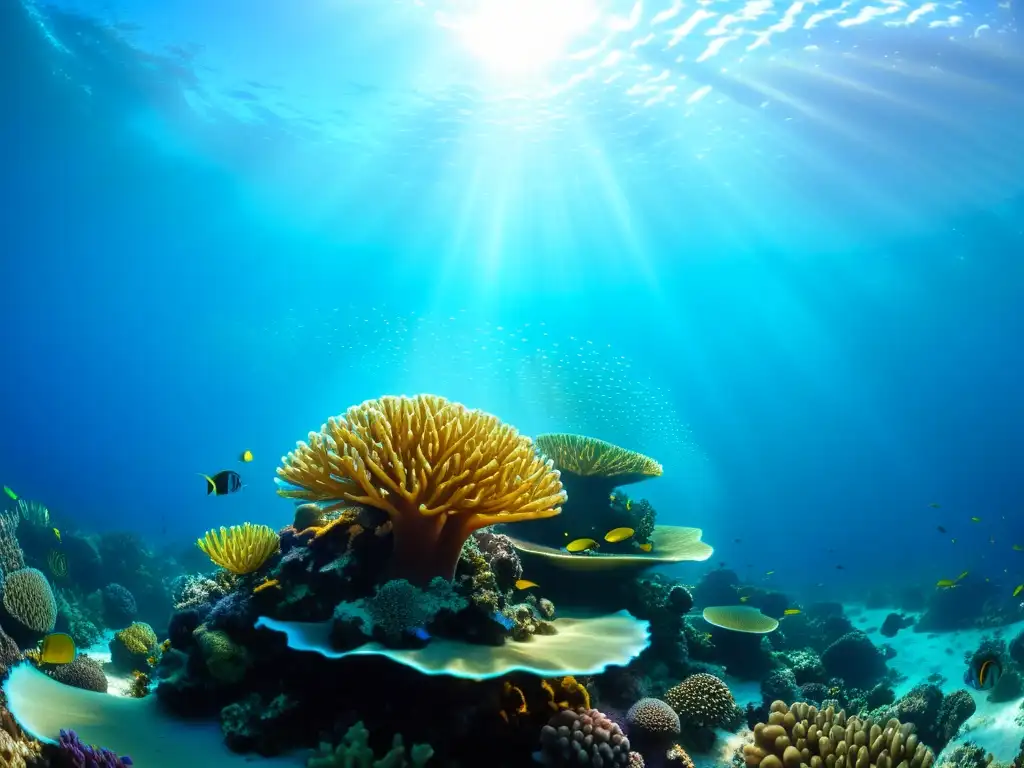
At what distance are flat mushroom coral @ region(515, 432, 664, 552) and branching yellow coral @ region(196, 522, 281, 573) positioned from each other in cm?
339

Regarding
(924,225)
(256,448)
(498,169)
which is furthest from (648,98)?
(256,448)

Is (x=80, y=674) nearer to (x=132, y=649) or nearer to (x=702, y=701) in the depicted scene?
(x=132, y=649)

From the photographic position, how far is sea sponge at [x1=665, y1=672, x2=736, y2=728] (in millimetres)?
5043

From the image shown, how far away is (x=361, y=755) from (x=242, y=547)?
2253mm

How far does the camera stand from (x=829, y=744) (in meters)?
4.05

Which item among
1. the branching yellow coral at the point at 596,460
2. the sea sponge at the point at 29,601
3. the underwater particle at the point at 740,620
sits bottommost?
the underwater particle at the point at 740,620

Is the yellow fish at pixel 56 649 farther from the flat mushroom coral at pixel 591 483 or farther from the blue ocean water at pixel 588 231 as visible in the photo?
the flat mushroom coral at pixel 591 483

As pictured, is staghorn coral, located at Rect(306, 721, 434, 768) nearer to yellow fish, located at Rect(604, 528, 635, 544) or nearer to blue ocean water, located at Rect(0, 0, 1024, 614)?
yellow fish, located at Rect(604, 528, 635, 544)

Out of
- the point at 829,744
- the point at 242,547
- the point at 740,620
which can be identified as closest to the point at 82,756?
the point at 242,547

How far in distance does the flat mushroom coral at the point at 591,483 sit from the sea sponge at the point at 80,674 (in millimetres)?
5220

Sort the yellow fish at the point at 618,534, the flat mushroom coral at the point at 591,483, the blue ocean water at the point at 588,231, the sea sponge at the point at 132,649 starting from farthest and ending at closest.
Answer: the blue ocean water at the point at 588,231, the sea sponge at the point at 132,649, the flat mushroom coral at the point at 591,483, the yellow fish at the point at 618,534

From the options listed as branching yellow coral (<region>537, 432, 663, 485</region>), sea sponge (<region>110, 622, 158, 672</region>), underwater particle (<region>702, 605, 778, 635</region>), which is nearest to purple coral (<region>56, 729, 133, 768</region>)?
branching yellow coral (<region>537, 432, 663, 485</region>)

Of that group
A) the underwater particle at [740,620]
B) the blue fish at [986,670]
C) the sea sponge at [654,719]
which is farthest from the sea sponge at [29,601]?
the blue fish at [986,670]

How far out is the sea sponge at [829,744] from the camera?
3.90 m
